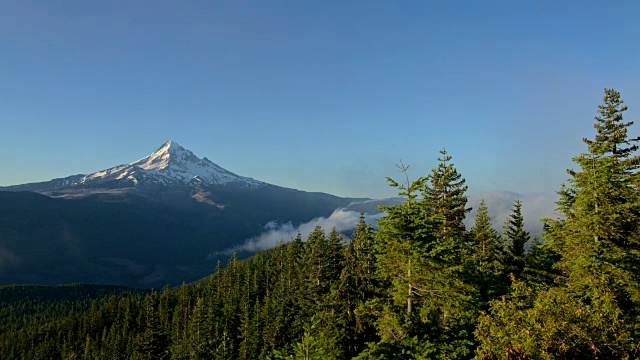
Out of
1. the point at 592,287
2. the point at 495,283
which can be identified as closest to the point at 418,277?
the point at 592,287

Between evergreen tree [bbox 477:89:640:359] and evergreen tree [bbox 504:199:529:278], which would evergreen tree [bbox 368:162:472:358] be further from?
evergreen tree [bbox 504:199:529:278]

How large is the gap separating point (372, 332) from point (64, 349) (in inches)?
6356

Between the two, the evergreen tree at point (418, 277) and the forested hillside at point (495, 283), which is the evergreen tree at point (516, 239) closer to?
the forested hillside at point (495, 283)

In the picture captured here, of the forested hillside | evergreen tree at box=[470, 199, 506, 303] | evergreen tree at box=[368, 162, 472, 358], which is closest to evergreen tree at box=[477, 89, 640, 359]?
the forested hillside

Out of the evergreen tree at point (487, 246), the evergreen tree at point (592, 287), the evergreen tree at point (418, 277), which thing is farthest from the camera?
the evergreen tree at point (487, 246)

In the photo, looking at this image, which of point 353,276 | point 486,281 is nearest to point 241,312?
point 353,276

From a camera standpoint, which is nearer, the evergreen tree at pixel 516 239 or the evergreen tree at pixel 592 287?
the evergreen tree at pixel 592 287

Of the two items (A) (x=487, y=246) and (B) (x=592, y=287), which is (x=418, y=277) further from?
(A) (x=487, y=246)

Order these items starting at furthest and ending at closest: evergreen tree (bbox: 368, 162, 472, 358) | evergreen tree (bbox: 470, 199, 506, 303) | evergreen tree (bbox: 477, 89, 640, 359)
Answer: evergreen tree (bbox: 470, 199, 506, 303) → evergreen tree (bbox: 368, 162, 472, 358) → evergreen tree (bbox: 477, 89, 640, 359)

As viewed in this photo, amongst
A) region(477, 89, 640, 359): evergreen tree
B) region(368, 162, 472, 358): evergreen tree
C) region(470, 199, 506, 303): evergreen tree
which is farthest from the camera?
region(470, 199, 506, 303): evergreen tree

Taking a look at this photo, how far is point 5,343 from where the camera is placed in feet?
520

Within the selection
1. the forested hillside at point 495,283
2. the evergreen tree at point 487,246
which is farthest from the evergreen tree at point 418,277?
the evergreen tree at point 487,246

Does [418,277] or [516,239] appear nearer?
[418,277]

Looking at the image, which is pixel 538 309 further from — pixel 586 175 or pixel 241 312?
pixel 241 312
